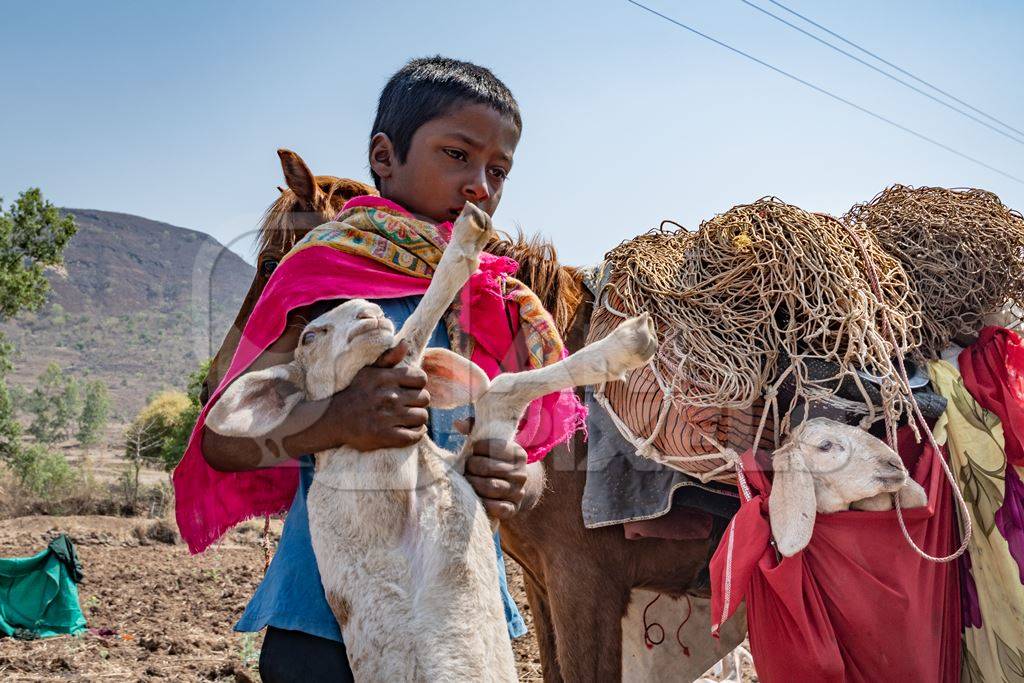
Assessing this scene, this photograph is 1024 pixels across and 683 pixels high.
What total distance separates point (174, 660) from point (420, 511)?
14.7ft

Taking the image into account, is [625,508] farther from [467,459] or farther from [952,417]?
[467,459]

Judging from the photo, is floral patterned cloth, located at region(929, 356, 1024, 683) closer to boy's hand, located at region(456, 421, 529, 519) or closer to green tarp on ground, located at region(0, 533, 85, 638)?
boy's hand, located at region(456, 421, 529, 519)

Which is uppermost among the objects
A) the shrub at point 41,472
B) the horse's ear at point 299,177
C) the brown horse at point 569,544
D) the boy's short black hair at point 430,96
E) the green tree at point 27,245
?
the green tree at point 27,245

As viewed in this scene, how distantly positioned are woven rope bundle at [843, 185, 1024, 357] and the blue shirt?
4.96ft

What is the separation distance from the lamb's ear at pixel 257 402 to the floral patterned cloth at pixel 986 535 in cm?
167

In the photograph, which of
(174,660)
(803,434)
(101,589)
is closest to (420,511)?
(803,434)

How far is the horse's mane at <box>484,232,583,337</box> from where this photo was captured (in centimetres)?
269

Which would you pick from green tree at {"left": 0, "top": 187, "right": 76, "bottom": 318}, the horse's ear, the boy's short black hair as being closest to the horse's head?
the horse's ear

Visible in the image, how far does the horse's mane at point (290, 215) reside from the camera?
2.70 m

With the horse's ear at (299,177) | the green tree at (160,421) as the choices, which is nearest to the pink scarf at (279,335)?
the horse's ear at (299,177)

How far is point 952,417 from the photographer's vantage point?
2.06 m

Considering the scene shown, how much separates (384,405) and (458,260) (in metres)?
0.23

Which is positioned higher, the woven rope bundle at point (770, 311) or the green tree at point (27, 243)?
the green tree at point (27, 243)

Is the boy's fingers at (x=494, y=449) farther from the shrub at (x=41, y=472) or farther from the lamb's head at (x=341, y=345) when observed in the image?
the shrub at (x=41, y=472)
